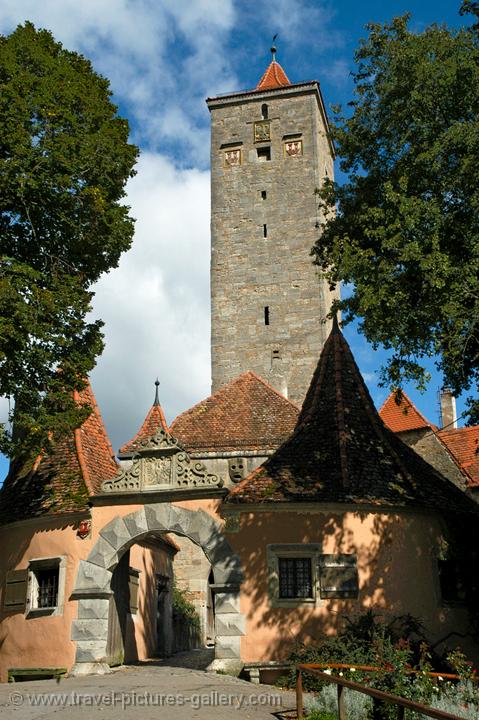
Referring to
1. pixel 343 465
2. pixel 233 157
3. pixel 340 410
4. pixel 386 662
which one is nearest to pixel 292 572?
pixel 343 465

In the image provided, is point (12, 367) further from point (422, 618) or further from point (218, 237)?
point (218, 237)

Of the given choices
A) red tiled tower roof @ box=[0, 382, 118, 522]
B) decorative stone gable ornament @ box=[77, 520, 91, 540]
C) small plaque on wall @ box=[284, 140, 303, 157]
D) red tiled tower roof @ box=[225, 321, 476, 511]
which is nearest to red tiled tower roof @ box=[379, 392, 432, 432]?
red tiled tower roof @ box=[225, 321, 476, 511]

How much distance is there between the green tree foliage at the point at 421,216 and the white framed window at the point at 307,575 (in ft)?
11.2

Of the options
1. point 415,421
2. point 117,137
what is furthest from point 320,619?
point 415,421

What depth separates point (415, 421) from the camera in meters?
27.5

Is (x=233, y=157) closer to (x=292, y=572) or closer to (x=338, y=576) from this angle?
(x=292, y=572)

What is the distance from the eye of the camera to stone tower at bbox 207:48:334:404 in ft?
105

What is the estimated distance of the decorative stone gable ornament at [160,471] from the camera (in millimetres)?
15891

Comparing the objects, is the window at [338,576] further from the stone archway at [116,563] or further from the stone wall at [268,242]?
the stone wall at [268,242]

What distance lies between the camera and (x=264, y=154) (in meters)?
35.4

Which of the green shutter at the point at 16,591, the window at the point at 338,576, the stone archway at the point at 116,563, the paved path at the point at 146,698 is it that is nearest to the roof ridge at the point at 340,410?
the window at the point at 338,576

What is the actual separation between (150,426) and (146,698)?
11909mm
